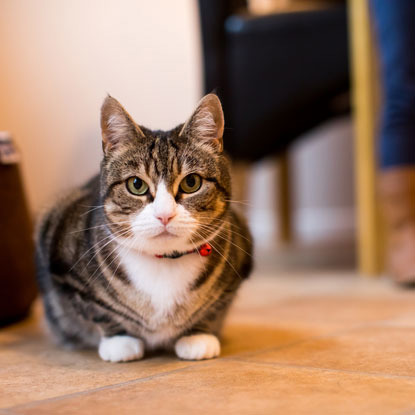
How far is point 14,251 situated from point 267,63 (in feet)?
3.97

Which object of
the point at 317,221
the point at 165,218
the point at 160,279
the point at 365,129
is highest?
the point at 365,129

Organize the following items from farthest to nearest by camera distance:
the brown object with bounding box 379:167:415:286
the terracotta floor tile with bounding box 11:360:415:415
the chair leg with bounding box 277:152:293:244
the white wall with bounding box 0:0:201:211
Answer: the chair leg with bounding box 277:152:293:244 < the white wall with bounding box 0:0:201:211 < the brown object with bounding box 379:167:415:286 < the terracotta floor tile with bounding box 11:360:415:415

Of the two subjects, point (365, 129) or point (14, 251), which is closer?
point (14, 251)

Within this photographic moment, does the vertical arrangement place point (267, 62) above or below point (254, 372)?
above

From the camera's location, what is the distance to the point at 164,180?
3.35 ft

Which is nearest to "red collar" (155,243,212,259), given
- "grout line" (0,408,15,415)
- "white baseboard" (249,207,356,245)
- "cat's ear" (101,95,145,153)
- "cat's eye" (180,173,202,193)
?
"cat's eye" (180,173,202,193)

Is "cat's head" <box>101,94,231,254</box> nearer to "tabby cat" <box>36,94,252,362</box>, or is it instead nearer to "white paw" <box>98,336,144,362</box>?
"tabby cat" <box>36,94,252,362</box>

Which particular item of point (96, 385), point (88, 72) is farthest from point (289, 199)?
point (96, 385)

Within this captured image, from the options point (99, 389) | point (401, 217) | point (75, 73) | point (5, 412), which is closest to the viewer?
point (5, 412)

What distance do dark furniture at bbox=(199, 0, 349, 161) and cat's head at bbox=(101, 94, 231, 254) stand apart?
1.12 metres

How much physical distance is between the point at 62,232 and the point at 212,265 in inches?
13.0

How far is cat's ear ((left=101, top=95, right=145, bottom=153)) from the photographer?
41.3 inches

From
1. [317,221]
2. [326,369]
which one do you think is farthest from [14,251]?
[317,221]

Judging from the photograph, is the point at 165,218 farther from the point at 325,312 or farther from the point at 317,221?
the point at 317,221
